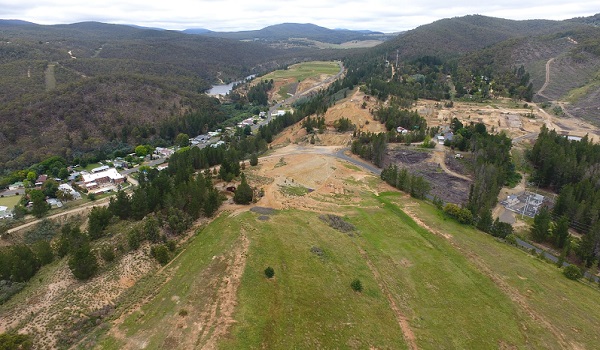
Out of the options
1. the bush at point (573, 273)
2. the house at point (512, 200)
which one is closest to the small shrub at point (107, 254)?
the bush at point (573, 273)

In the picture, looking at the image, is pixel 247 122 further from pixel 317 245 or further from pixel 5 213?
pixel 317 245

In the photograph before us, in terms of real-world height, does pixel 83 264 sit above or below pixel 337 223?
above

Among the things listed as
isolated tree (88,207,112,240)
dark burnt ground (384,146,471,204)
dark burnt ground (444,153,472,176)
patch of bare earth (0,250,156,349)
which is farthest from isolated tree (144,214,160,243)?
dark burnt ground (444,153,472,176)

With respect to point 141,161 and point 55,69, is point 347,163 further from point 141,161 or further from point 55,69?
point 55,69

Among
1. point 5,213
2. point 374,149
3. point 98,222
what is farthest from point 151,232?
point 374,149

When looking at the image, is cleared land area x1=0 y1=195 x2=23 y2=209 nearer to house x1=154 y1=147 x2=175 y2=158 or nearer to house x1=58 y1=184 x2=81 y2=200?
house x1=58 y1=184 x2=81 y2=200

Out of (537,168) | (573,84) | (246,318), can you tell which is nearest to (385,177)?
(537,168)
